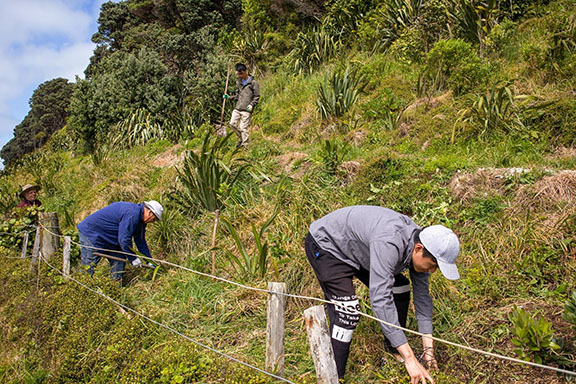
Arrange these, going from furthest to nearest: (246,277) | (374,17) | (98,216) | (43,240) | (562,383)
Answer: (374,17)
(43,240)
(98,216)
(246,277)
(562,383)

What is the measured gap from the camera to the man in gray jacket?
225 cm

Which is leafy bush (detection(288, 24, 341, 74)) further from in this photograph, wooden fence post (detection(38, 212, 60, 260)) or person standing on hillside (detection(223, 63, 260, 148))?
wooden fence post (detection(38, 212, 60, 260))

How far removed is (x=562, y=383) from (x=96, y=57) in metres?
24.7

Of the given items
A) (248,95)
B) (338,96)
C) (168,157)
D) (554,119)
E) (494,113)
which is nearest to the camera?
(554,119)

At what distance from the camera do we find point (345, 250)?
2.67m

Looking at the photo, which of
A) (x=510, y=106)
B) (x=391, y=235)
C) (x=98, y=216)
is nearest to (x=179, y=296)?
(x=98, y=216)

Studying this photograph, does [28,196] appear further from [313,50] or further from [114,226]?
[313,50]

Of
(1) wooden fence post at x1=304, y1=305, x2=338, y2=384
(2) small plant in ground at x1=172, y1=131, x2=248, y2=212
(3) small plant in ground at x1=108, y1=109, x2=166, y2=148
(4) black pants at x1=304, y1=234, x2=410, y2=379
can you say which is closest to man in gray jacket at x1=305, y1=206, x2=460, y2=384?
(4) black pants at x1=304, y1=234, x2=410, y2=379

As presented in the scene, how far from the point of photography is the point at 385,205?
4.75 m

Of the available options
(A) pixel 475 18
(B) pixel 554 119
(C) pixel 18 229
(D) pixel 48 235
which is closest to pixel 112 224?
(D) pixel 48 235

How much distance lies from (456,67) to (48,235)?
21.1 ft

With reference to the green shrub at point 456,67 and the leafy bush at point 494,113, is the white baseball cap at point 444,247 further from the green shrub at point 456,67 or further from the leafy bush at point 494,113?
the green shrub at point 456,67

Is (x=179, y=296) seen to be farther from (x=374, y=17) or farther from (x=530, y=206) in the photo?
(x=374, y=17)

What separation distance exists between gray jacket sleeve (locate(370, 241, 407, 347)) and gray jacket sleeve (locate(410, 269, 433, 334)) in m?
0.49
